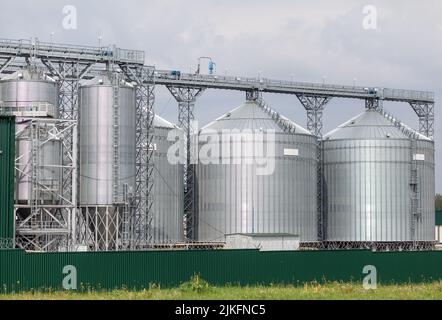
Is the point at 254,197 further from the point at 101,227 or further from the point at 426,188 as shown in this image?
the point at 426,188

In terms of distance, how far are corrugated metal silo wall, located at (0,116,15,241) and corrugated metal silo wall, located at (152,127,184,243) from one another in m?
24.7

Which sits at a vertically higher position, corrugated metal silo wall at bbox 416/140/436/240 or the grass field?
corrugated metal silo wall at bbox 416/140/436/240

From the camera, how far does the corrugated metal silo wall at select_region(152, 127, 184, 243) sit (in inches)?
3145

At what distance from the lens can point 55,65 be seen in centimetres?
7181

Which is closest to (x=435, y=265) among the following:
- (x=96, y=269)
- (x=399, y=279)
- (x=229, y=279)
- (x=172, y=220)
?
(x=399, y=279)

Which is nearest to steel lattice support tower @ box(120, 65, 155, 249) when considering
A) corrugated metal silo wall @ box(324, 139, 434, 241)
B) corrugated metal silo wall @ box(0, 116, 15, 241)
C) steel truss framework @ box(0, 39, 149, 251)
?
steel truss framework @ box(0, 39, 149, 251)

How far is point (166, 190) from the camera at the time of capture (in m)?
80.9

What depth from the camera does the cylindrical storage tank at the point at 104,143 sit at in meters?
69.2

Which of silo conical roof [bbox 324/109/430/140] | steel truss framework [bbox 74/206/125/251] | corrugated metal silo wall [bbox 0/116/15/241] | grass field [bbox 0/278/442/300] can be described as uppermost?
silo conical roof [bbox 324/109/430/140]

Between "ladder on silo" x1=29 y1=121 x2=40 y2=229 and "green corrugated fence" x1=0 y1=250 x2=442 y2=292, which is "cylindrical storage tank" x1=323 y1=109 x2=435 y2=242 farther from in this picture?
"ladder on silo" x1=29 y1=121 x2=40 y2=229

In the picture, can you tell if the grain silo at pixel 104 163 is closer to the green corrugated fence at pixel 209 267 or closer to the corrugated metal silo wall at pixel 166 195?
the corrugated metal silo wall at pixel 166 195

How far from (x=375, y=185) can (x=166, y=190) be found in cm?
2073

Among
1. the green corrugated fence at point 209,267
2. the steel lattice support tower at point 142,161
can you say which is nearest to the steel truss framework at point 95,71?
the steel lattice support tower at point 142,161
